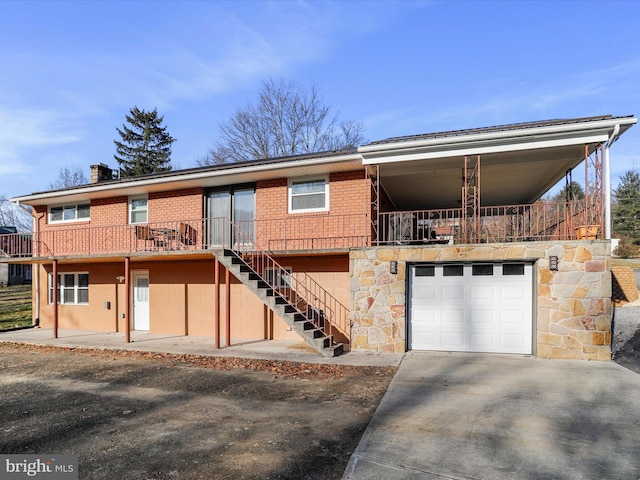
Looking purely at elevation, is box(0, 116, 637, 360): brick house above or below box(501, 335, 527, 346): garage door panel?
above

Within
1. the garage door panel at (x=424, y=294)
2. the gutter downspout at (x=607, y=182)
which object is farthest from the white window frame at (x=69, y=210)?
the gutter downspout at (x=607, y=182)

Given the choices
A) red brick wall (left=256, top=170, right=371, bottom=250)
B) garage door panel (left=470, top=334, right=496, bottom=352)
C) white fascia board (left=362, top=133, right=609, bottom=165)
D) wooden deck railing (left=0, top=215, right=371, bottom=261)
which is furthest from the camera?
wooden deck railing (left=0, top=215, right=371, bottom=261)

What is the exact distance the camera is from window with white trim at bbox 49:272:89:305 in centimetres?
1499

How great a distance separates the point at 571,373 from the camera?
299 inches

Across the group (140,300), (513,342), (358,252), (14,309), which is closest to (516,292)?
(513,342)

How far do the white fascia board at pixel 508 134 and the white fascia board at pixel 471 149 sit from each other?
0.45ft

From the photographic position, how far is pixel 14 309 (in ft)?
69.7

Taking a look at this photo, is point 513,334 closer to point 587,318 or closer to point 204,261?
point 587,318

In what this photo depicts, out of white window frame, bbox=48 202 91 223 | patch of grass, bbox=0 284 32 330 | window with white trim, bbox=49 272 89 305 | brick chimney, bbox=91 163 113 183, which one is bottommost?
patch of grass, bbox=0 284 32 330

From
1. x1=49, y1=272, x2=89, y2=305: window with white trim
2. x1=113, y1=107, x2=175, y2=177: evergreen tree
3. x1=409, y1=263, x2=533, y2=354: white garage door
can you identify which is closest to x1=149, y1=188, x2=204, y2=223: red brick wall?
x1=49, y1=272, x2=89, y2=305: window with white trim

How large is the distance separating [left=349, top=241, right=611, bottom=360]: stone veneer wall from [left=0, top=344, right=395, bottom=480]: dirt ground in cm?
Result: 165

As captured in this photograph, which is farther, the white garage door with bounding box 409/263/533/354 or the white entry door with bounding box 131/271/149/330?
the white entry door with bounding box 131/271/149/330

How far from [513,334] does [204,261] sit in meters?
9.06

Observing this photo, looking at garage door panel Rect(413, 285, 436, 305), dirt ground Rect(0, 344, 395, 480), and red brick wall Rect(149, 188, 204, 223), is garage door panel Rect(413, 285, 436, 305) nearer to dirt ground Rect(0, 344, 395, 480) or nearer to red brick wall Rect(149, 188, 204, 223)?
dirt ground Rect(0, 344, 395, 480)
